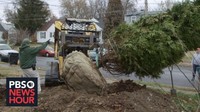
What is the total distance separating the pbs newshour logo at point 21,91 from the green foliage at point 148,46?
3254mm

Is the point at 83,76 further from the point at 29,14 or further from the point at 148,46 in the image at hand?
the point at 29,14

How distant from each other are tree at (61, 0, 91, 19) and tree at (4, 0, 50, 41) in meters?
8.85

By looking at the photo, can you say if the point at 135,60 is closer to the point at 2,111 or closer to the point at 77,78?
the point at 77,78

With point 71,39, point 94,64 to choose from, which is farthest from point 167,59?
point 71,39

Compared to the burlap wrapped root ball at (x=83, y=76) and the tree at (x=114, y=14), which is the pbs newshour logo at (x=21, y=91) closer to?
the burlap wrapped root ball at (x=83, y=76)

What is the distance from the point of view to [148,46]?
10.0 m

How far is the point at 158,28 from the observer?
1038 cm

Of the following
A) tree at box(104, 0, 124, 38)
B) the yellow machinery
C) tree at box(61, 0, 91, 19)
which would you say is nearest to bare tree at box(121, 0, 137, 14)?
tree at box(61, 0, 91, 19)

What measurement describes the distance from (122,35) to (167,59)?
1291 mm

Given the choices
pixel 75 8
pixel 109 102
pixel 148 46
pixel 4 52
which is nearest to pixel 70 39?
pixel 148 46

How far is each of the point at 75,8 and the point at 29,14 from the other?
1421 cm

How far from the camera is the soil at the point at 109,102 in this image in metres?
8.84

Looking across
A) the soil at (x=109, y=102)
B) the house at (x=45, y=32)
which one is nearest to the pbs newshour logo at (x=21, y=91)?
the soil at (x=109, y=102)

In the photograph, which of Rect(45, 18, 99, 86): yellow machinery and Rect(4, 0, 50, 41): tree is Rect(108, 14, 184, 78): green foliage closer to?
Rect(45, 18, 99, 86): yellow machinery
